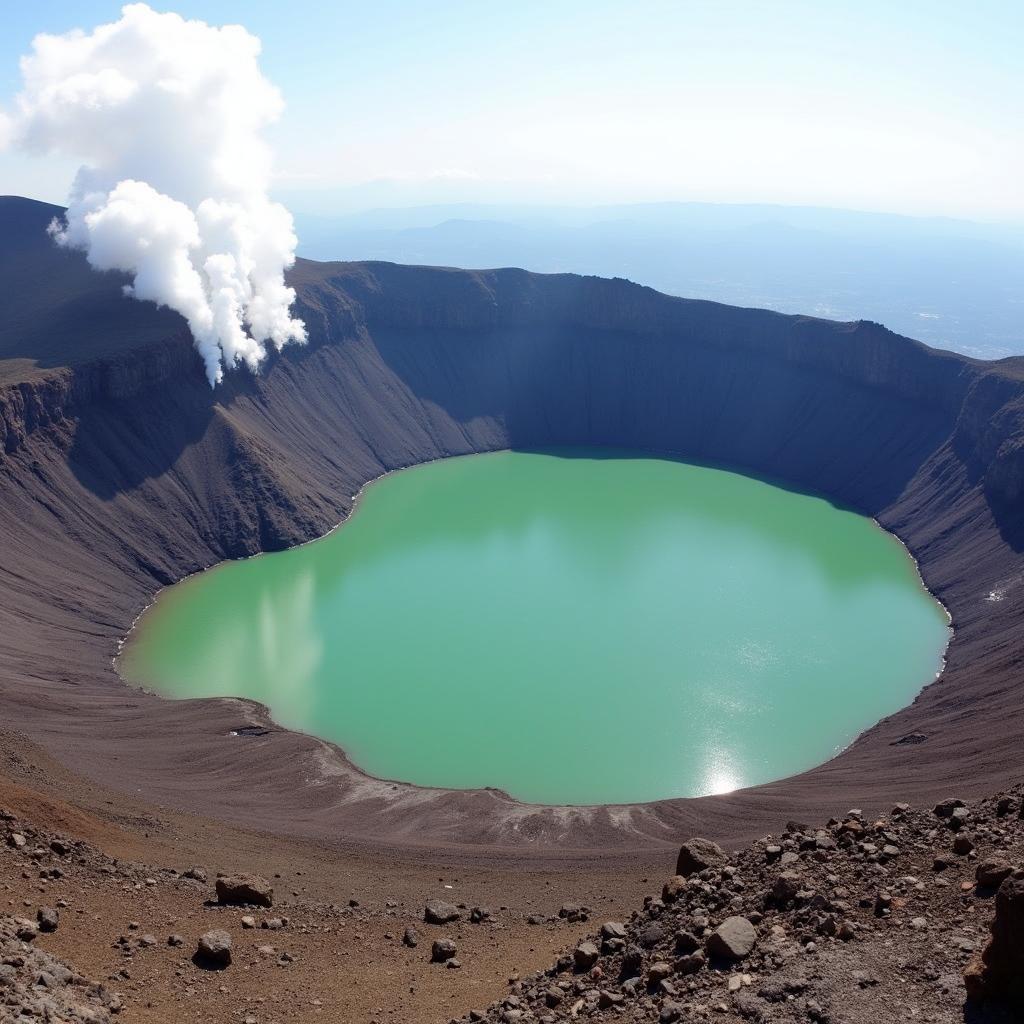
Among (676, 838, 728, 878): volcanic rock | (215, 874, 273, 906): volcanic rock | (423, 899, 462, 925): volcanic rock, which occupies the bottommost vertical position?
(423, 899, 462, 925): volcanic rock

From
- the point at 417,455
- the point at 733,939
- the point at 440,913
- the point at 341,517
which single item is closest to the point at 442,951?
the point at 440,913

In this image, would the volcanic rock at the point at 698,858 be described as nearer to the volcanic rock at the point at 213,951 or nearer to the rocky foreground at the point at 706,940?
the rocky foreground at the point at 706,940

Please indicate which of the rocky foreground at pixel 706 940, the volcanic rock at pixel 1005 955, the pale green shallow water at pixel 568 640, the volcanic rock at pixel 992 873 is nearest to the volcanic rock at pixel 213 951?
the rocky foreground at pixel 706 940

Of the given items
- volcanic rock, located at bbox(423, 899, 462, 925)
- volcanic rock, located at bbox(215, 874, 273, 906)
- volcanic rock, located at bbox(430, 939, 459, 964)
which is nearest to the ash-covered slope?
volcanic rock, located at bbox(423, 899, 462, 925)

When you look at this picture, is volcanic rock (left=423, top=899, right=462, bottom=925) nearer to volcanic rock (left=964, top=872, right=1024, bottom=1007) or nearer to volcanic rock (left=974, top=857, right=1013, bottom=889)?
volcanic rock (left=974, top=857, right=1013, bottom=889)

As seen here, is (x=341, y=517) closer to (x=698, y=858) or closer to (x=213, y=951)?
(x=213, y=951)

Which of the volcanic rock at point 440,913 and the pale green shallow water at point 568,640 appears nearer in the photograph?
the volcanic rock at point 440,913

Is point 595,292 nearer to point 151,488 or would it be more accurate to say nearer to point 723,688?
point 151,488
